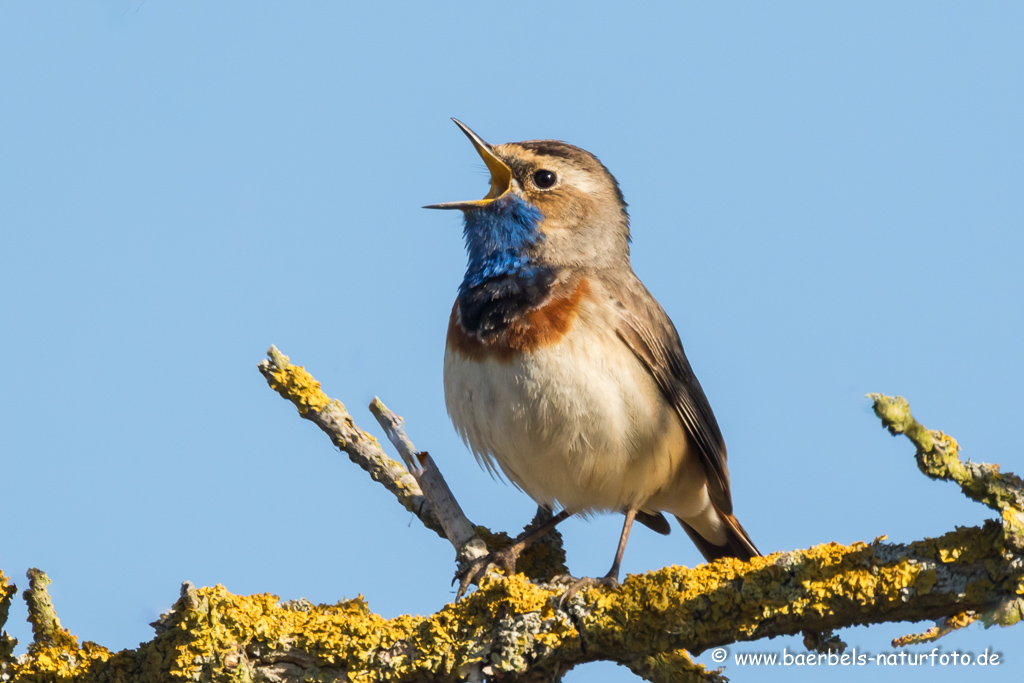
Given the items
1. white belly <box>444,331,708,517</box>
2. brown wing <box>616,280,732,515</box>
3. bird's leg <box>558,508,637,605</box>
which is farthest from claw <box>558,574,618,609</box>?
brown wing <box>616,280,732,515</box>

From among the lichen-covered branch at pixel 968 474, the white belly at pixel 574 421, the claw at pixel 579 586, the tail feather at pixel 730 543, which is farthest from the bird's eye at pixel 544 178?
the lichen-covered branch at pixel 968 474

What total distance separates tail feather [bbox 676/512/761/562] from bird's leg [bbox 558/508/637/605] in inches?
38.6

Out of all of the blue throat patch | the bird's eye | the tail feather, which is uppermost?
the bird's eye

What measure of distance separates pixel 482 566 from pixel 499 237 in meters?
2.29

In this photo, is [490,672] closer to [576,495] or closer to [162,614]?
[162,614]

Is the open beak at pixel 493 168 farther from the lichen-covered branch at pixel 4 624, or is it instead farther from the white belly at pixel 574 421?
the lichen-covered branch at pixel 4 624

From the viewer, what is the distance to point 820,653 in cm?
447

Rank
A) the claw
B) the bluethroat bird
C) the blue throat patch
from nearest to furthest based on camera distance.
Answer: the claw
the bluethroat bird
the blue throat patch

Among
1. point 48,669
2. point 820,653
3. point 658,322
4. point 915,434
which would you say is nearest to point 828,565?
point 820,653

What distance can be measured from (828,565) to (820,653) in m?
0.46

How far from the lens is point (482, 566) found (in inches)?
235

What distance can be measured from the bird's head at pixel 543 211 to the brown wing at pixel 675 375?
473 mm

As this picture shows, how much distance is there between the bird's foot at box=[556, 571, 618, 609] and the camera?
4906 mm

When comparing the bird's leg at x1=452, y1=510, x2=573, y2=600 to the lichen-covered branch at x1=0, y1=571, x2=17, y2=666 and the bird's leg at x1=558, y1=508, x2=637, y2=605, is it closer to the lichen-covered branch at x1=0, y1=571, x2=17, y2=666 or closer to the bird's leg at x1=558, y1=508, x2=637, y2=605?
the bird's leg at x1=558, y1=508, x2=637, y2=605
